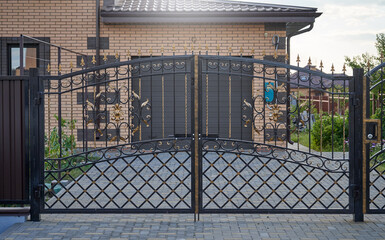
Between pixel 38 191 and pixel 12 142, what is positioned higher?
pixel 12 142

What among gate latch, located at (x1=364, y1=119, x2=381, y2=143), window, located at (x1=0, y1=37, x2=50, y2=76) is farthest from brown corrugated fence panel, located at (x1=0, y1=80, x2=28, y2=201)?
window, located at (x1=0, y1=37, x2=50, y2=76)

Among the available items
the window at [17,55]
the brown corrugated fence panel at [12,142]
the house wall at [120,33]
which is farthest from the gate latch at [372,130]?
the window at [17,55]

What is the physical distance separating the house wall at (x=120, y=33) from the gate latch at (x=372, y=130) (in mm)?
7393

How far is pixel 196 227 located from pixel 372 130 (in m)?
2.48

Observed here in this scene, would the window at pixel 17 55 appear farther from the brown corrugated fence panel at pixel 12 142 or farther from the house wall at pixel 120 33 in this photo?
the brown corrugated fence panel at pixel 12 142

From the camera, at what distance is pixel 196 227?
602 centimetres

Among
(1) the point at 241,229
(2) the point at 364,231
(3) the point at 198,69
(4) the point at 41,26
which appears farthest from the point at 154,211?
(4) the point at 41,26

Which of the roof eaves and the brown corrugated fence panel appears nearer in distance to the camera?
the brown corrugated fence panel

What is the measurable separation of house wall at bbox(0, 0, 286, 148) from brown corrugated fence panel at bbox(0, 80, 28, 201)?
7.18m

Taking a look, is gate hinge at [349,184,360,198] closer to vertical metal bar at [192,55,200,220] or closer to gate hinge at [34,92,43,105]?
vertical metal bar at [192,55,200,220]

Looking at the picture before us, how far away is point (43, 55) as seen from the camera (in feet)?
44.6

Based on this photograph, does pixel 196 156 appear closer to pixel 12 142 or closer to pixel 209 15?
pixel 12 142

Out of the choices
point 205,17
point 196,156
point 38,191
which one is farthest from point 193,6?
point 38,191

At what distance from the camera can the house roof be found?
13367 millimetres
